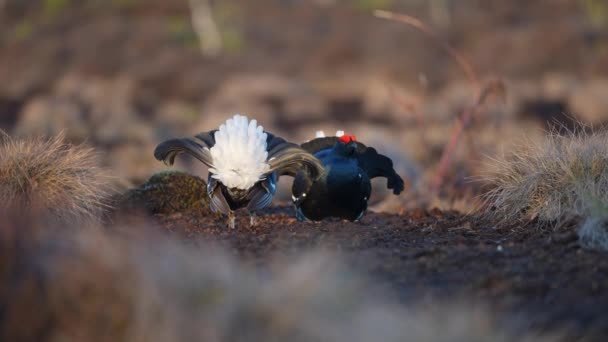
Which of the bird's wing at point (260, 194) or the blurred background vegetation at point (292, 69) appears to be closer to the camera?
the bird's wing at point (260, 194)

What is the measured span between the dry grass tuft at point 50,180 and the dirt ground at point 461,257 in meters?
0.70

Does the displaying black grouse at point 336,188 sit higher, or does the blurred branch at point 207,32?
the blurred branch at point 207,32

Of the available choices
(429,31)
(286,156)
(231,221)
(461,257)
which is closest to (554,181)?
(461,257)

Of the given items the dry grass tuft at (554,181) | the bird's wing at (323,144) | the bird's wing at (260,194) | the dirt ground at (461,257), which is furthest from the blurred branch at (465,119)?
the bird's wing at (260,194)

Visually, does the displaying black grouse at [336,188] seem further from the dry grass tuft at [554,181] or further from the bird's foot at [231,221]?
the dry grass tuft at [554,181]

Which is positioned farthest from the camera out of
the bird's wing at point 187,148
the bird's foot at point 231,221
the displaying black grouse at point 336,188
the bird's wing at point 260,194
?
the displaying black grouse at point 336,188

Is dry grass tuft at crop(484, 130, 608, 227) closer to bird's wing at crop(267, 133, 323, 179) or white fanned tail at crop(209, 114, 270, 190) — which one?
bird's wing at crop(267, 133, 323, 179)

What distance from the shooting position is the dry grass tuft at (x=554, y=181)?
19.8 feet

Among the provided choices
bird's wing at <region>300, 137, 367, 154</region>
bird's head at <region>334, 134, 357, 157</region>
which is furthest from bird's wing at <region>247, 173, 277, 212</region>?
bird's wing at <region>300, 137, 367, 154</region>

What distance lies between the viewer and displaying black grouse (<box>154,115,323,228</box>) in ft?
19.7

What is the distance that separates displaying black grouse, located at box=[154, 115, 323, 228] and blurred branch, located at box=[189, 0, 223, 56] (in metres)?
23.6

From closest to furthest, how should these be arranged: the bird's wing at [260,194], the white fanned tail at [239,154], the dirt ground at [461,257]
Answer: the dirt ground at [461,257] < the white fanned tail at [239,154] < the bird's wing at [260,194]

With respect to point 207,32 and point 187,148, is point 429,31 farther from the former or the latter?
point 207,32

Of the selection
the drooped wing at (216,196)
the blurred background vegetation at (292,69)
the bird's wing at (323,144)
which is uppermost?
the blurred background vegetation at (292,69)
